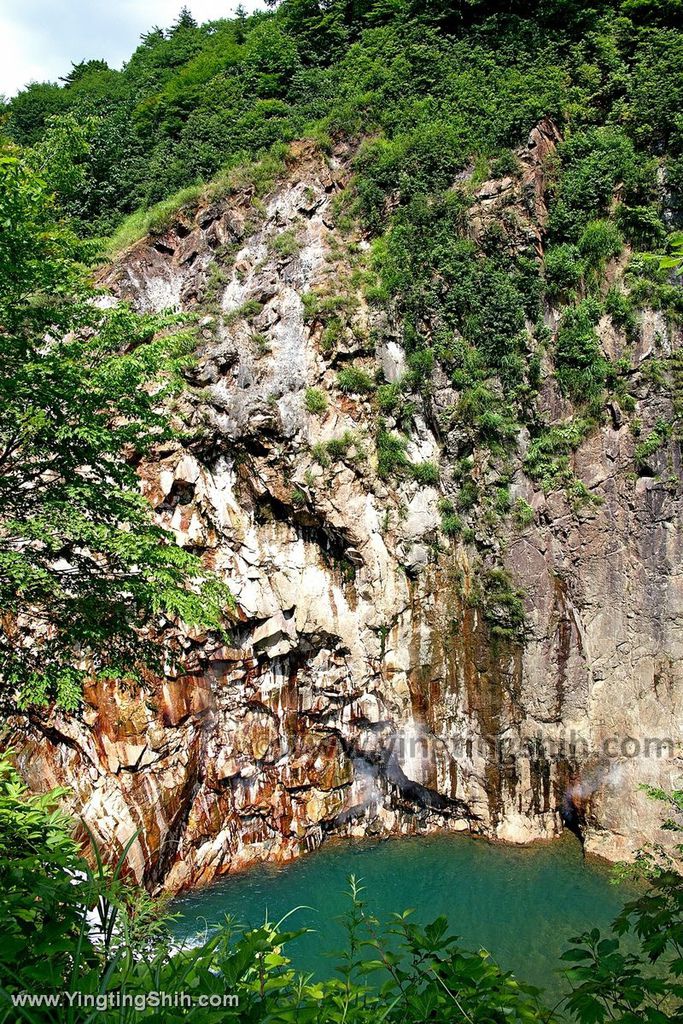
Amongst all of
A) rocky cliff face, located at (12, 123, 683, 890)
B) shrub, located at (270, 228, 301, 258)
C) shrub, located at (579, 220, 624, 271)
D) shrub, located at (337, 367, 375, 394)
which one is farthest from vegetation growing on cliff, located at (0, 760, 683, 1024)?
shrub, located at (270, 228, 301, 258)

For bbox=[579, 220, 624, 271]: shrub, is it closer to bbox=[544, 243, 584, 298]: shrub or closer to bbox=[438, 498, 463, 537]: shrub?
bbox=[544, 243, 584, 298]: shrub

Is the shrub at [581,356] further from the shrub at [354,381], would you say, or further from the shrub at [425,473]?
the shrub at [354,381]

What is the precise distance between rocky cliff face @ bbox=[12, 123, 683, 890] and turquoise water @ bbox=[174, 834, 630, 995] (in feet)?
1.67

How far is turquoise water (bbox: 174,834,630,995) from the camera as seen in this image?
8.33 m

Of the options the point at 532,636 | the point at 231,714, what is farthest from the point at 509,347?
the point at 231,714

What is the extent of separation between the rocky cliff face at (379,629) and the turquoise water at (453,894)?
0.51 m

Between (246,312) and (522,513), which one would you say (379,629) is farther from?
(246,312)

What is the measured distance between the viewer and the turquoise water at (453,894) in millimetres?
8328

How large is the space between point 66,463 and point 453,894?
8.28 metres

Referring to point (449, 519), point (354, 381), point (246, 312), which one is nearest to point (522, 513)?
point (449, 519)

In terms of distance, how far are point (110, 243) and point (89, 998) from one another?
17673mm

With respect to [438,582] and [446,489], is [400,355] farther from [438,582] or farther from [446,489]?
[438,582]

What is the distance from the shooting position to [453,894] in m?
9.47

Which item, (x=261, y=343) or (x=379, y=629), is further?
(x=261, y=343)
